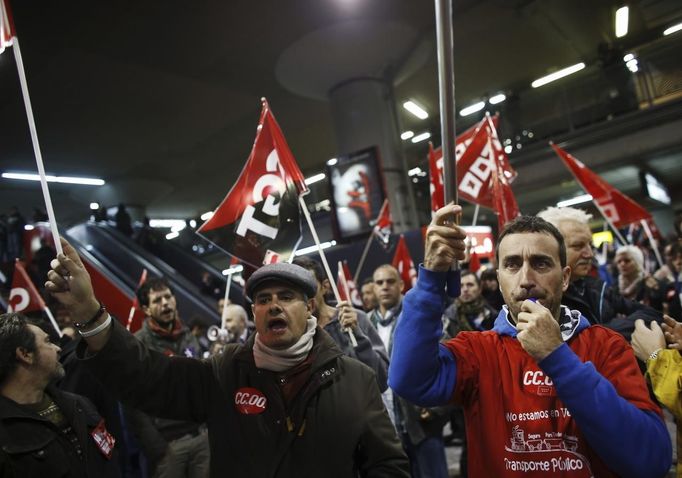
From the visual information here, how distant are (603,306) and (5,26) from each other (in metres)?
3.14

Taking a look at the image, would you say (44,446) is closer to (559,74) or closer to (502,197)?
(502,197)

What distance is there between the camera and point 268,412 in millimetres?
2135

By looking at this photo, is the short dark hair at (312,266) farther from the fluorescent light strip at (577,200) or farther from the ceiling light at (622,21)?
the fluorescent light strip at (577,200)

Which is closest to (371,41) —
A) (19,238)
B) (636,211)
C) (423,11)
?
(423,11)

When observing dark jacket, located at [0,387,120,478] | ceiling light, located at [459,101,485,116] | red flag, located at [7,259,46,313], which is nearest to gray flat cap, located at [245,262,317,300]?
dark jacket, located at [0,387,120,478]

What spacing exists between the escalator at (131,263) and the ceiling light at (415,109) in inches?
356

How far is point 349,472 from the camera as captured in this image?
2.10 m

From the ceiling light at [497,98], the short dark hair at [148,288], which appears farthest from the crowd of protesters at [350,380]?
the ceiling light at [497,98]

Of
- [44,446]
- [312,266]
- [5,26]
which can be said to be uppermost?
[5,26]

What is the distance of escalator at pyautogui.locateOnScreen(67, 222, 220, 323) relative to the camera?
13209 millimetres

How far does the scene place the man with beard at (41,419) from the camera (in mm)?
2531

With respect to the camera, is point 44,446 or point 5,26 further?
point 44,446

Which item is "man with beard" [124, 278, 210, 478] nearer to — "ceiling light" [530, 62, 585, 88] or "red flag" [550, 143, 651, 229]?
"red flag" [550, 143, 651, 229]

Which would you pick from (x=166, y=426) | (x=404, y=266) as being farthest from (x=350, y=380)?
(x=404, y=266)
